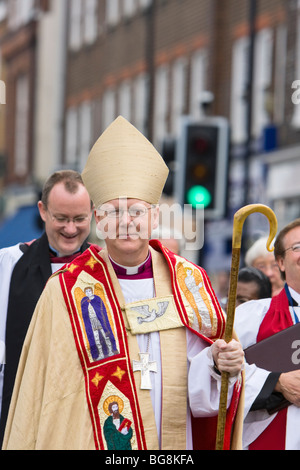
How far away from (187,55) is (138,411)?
20948mm

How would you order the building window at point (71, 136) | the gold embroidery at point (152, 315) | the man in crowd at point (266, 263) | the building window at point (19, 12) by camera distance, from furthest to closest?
1. the building window at point (19, 12)
2. the building window at point (71, 136)
3. the man in crowd at point (266, 263)
4. the gold embroidery at point (152, 315)

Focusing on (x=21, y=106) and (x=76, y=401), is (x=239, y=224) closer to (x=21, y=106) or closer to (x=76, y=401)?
(x=76, y=401)

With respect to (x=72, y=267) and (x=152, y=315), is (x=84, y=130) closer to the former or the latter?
(x=72, y=267)

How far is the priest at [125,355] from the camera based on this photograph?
15.0 ft

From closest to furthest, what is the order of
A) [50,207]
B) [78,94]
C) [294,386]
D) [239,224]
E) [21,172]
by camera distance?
[239,224] < [294,386] < [50,207] < [78,94] < [21,172]

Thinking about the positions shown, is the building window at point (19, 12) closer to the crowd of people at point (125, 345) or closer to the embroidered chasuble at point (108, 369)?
the crowd of people at point (125, 345)

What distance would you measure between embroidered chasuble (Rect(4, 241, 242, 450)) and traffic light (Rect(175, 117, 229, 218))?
671cm

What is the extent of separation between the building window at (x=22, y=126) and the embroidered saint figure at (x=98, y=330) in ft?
104

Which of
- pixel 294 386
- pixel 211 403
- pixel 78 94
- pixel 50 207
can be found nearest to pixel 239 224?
pixel 211 403

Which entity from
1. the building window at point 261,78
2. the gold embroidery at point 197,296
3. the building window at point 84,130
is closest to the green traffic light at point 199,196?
the gold embroidery at point 197,296

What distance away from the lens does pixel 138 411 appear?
4.64 m

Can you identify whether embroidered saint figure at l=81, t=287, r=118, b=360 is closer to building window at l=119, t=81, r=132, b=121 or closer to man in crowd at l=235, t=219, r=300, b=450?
man in crowd at l=235, t=219, r=300, b=450

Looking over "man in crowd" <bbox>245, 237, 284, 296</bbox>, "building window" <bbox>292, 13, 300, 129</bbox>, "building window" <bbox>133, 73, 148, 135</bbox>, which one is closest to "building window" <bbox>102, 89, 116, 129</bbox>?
"building window" <bbox>133, 73, 148, 135</bbox>

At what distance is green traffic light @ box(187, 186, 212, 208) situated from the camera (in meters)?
11.4
